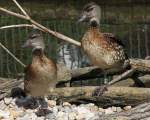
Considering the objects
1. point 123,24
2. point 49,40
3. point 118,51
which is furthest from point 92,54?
point 123,24

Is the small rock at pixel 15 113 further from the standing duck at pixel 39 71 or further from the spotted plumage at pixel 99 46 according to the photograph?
the spotted plumage at pixel 99 46

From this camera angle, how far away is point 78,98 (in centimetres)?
671

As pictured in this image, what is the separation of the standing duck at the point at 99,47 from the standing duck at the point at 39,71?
660mm

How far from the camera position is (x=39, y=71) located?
246 inches

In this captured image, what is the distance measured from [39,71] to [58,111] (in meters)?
0.59

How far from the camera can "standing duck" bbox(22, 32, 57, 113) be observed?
6258 mm

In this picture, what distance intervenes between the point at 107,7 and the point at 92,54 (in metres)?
12.4

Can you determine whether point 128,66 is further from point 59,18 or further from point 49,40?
point 59,18

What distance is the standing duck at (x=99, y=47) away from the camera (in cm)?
683

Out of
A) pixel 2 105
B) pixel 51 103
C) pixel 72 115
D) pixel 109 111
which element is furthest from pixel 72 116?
pixel 2 105

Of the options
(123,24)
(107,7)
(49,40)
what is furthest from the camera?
(107,7)

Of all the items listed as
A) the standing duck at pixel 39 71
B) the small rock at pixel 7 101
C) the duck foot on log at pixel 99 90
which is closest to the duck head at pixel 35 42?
the standing duck at pixel 39 71

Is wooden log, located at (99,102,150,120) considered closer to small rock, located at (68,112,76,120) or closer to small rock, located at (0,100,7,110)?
small rock, located at (68,112,76,120)

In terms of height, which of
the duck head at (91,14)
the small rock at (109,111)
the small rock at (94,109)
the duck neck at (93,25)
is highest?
the duck head at (91,14)
